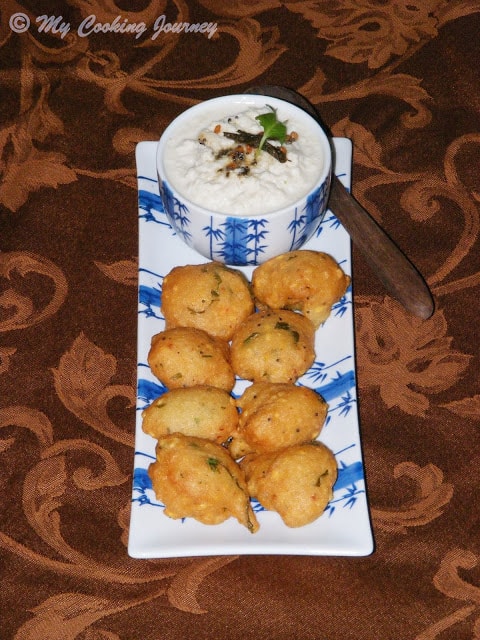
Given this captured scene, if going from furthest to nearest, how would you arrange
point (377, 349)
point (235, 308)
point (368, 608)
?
point (377, 349) < point (235, 308) < point (368, 608)

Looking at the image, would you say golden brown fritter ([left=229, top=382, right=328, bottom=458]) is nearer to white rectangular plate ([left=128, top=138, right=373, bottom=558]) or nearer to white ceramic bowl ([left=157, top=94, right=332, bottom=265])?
white rectangular plate ([left=128, top=138, right=373, bottom=558])

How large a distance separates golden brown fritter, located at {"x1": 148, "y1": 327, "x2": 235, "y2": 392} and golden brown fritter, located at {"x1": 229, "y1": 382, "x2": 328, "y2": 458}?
4.2 inches

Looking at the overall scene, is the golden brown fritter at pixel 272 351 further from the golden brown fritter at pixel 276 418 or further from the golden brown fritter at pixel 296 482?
the golden brown fritter at pixel 296 482

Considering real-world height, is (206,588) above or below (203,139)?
below

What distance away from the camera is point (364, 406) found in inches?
92.0

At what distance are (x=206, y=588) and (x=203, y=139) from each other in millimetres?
1284

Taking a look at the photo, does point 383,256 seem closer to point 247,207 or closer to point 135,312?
point 247,207

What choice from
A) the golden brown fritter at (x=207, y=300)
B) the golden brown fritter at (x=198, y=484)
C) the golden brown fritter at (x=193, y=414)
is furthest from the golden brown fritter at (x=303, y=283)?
the golden brown fritter at (x=198, y=484)

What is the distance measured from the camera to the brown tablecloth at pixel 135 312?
205 cm

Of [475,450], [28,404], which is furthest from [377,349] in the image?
[28,404]

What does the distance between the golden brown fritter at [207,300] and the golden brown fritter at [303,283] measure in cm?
7

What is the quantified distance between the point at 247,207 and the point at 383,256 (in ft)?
1.46

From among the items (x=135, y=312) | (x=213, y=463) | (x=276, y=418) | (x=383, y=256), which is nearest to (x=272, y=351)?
(x=276, y=418)

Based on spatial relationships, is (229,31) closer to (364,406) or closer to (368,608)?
(364,406)
